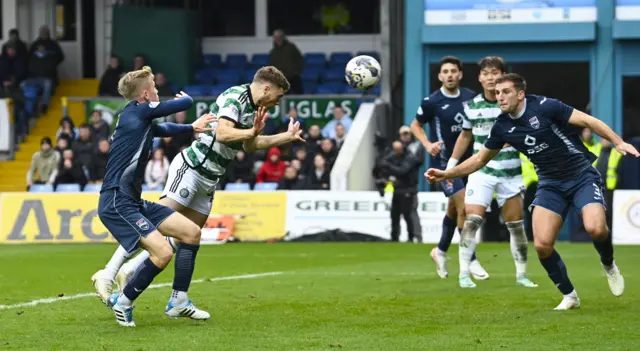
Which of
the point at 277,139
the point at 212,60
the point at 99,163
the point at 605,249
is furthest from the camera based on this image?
the point at 212,60

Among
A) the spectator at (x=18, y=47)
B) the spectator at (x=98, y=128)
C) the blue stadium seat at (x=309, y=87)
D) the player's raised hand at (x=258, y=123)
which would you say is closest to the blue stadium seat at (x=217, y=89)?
the blue stadium seat at (x=309, y=87)

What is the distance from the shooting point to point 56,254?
1970cm

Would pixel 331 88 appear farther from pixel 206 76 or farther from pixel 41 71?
pixel 41 71

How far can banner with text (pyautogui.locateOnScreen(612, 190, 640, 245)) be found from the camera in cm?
2183

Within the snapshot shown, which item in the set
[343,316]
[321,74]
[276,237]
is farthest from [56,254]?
[321,74]

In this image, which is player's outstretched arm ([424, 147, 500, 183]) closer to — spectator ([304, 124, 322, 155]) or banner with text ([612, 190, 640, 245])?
banner with text ([612, 190, 640, 245])

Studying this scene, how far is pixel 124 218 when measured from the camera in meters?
9.64

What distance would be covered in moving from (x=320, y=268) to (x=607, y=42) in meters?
12.2

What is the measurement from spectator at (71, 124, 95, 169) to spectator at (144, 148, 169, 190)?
1.65 m

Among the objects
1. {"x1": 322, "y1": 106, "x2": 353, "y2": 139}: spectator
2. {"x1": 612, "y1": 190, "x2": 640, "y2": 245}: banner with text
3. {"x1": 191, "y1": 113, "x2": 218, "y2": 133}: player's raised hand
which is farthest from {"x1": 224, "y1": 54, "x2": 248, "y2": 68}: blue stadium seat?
{"x1": 191, "y1": 113, "x2": 218, "y2": 133}: player's raised hand

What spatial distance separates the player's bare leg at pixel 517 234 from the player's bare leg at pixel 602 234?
2.08 m

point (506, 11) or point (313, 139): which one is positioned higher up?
point (506, 11)

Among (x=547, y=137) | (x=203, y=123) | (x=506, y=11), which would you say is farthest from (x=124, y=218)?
(x=506, y=11)

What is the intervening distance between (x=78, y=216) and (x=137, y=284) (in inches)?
565
